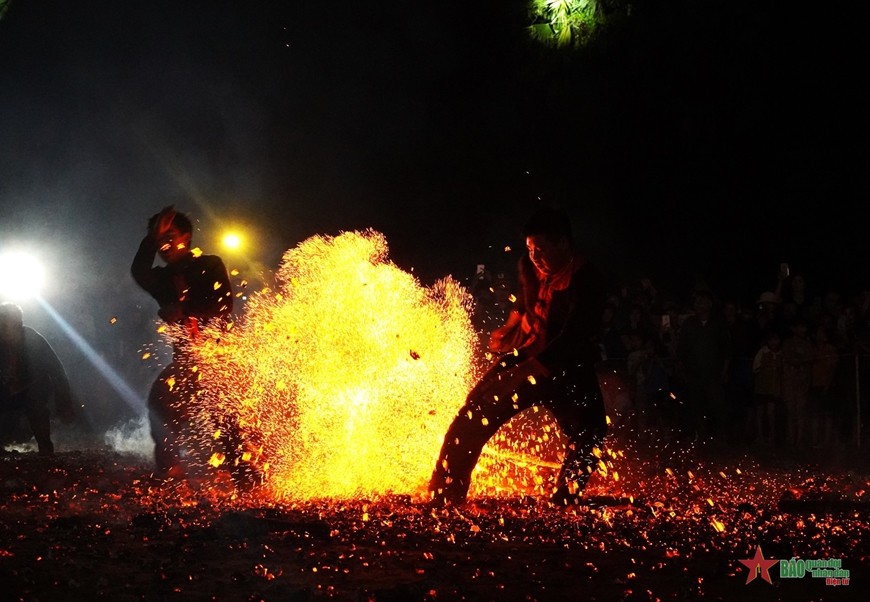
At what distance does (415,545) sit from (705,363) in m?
6.85

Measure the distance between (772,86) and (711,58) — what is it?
0.84 meters

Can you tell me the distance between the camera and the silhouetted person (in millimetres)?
10867

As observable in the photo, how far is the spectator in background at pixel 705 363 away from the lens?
37.9ft

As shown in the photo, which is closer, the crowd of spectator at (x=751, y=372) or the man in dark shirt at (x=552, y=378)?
the man in dark shirt at (x=552, y=378)

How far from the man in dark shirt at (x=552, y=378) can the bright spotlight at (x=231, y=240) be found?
9.55 metres

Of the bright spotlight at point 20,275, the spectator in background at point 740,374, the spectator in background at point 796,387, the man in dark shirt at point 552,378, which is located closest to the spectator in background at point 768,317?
the spectator in background at point 740,374

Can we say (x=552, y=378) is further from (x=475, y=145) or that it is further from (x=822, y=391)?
(x=475, y=145)

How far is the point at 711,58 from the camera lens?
1334 cm

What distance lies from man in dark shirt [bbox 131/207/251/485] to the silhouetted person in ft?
11.8

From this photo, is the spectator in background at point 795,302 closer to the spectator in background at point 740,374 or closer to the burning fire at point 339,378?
the spectator in background at point 740,374

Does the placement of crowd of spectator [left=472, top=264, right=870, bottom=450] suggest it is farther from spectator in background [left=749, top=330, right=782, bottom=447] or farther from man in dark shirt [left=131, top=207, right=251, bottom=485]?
man in dark shirt [left=131, top=207, right=251, bottom=485]

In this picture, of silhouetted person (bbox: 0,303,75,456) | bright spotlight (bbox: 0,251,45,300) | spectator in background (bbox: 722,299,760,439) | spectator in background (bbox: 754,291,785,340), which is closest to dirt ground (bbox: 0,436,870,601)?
silhouetted person (bbox: 0,303,75,456)

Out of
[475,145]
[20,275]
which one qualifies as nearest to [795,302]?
[475,145]

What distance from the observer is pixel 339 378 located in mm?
7625
